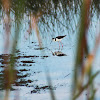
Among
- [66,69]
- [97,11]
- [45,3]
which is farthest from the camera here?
[97,11]

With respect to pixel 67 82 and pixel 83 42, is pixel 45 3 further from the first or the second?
pixel 83 42

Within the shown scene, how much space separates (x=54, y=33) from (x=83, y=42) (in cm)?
868

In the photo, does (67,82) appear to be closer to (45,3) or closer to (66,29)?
(66,29)

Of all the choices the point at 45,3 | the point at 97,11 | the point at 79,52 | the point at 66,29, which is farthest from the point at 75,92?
the point at 97,11

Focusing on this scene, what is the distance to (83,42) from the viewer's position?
38.8 inches

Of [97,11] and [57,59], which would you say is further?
[97,11]

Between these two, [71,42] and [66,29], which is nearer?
[71,42]

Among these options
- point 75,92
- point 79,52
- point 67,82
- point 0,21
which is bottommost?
point 67,82

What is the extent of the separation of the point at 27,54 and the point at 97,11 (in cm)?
416

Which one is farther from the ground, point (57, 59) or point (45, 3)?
point (45, 3)

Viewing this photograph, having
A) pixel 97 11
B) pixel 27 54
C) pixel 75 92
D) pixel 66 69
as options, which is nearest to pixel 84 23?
pixel 75 92

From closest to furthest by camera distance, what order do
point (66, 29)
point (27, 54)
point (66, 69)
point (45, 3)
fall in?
1. point (66, 69)
2. point (27, 54)
3. point (66, 29)
4. point (45, 3)

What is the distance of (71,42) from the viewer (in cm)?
876

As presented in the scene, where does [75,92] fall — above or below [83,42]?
below
